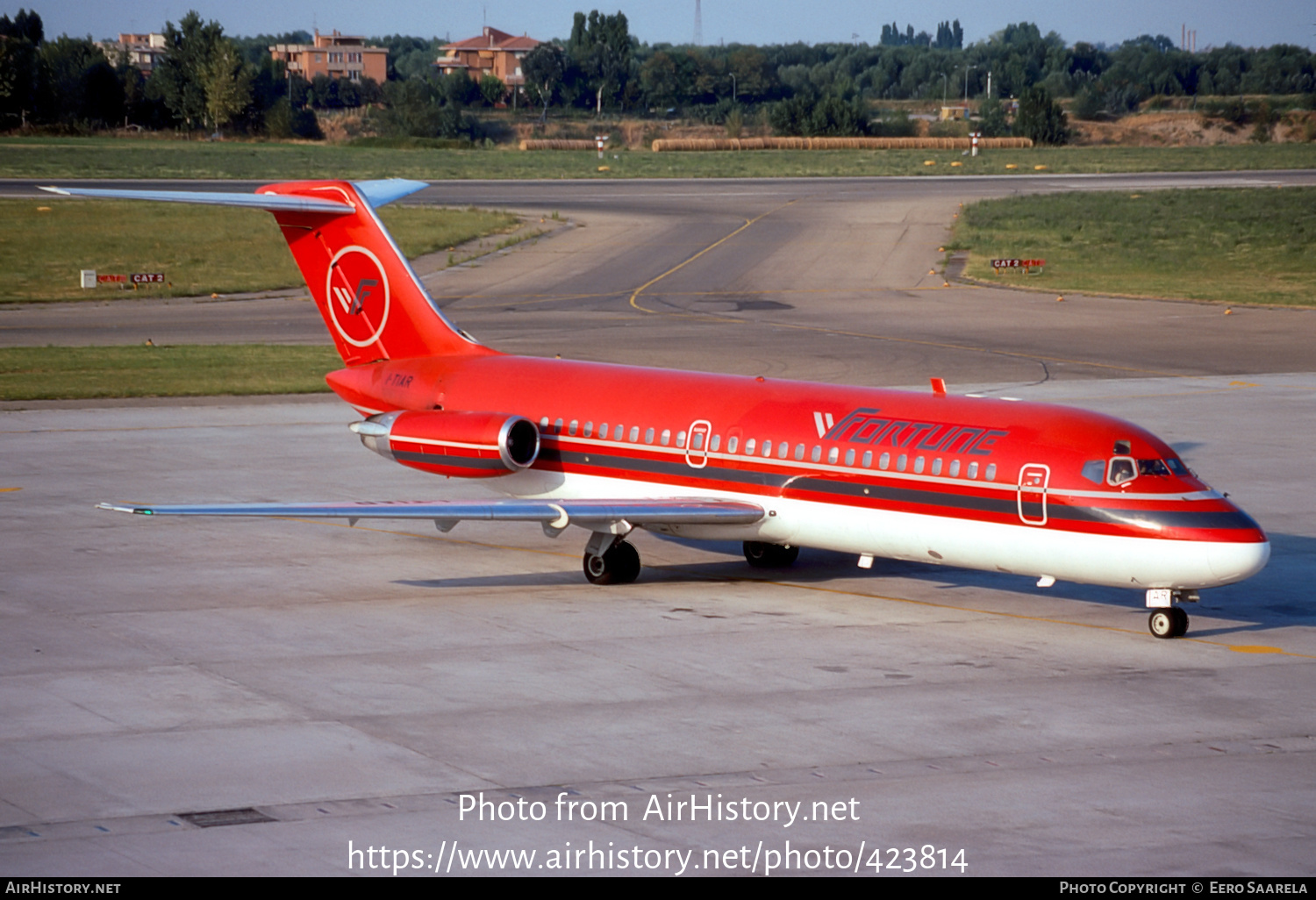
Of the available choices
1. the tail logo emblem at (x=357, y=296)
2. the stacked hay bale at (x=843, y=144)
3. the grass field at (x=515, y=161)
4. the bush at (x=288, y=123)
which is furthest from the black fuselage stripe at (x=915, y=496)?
the bush at (x=288, y=123)

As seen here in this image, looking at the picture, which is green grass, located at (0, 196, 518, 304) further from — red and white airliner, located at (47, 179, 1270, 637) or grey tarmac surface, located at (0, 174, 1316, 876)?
red and white airliner, located at (47, 179, 1270, 637)

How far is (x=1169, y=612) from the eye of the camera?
A: 71.4 feet

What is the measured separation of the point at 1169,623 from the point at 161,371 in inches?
1351

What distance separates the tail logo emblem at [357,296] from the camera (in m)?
29.3

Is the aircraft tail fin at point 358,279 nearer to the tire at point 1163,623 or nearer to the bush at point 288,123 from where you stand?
the tire at point 1163,623

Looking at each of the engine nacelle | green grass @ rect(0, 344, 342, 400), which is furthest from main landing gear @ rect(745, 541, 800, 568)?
green grass @ rect(0, 344, 342, 400)

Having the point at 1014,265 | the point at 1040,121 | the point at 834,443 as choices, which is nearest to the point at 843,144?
the point at 1040,121

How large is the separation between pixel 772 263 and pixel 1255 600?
180 ft

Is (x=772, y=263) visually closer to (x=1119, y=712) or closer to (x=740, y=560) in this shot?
(x=740, y=560)

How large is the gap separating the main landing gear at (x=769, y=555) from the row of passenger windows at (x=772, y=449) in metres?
2.49

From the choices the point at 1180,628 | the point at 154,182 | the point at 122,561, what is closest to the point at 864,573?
the point at 1180,628

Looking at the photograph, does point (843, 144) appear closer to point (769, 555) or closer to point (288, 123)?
point (288, 123)

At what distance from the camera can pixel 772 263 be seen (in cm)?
7794

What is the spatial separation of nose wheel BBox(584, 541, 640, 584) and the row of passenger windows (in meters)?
1.82
